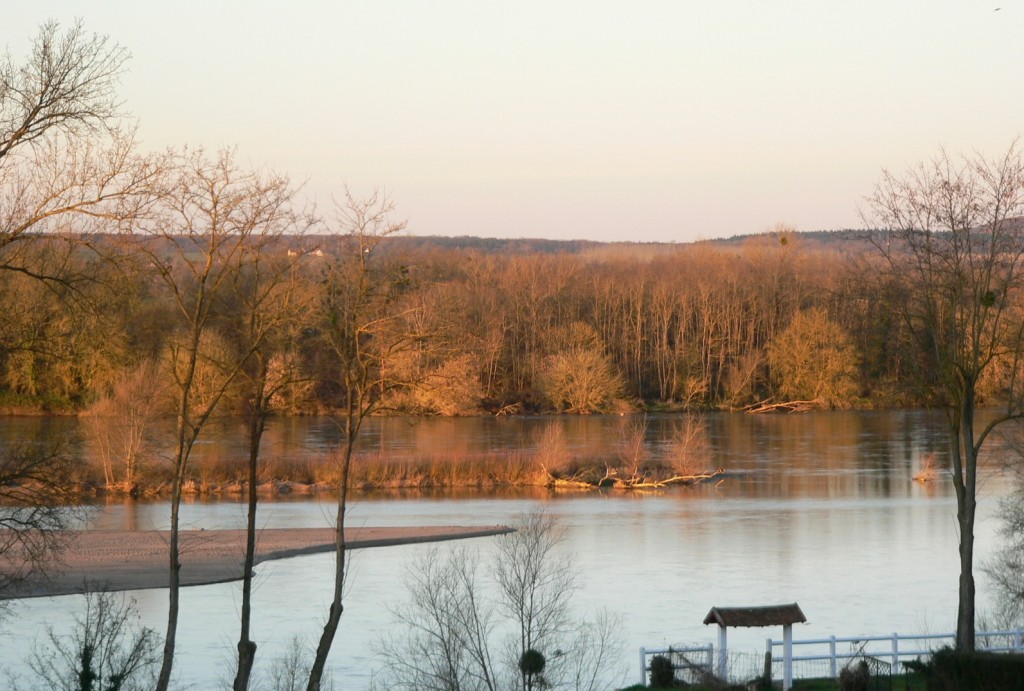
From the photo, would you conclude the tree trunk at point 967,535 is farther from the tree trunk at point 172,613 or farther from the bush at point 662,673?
the tree trunk at point 172,613

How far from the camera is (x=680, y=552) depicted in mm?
30594

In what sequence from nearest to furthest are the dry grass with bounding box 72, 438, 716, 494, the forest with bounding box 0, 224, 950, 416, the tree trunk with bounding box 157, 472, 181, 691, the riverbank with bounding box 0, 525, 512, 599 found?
the tree trunk with bounding box 157, 472, 181, 691, the riverbank with bounding box 0, 525, 512, 599, the dry grass with bounding box 72, 438, 716, 494, the forest with bounding box 0, 224, 950, 416

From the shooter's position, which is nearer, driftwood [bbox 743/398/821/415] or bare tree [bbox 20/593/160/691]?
bare tree [bbox 20/593/160/691]

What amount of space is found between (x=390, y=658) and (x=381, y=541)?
12.1m

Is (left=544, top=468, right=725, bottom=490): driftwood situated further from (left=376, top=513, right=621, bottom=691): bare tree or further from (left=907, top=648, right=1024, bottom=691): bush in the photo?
(left=907, top=648, right=1024, bottom=691): bush

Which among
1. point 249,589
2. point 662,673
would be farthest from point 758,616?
point 249,589

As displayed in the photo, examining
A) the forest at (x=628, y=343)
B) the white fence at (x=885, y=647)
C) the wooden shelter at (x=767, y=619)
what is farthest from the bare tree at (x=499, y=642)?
the forest at (x=628, y=343)

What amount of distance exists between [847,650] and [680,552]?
34.7 ft

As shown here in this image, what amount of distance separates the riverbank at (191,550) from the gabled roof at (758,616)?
483 inches

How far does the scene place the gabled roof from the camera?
57.7 ft

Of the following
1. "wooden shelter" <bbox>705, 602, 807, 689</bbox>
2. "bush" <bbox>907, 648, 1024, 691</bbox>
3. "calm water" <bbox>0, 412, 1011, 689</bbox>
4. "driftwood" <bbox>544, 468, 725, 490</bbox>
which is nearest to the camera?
"bush" <bbox>907, 648, 1024, 691</bbox>

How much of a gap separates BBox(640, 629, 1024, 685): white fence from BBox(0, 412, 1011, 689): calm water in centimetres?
135

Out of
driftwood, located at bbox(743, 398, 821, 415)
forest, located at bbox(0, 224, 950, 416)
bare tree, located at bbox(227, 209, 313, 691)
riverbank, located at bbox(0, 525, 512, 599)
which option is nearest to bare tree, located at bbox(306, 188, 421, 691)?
bare tree, located at bbox(227, 209, 313, 691)

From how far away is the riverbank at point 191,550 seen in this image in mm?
26906
